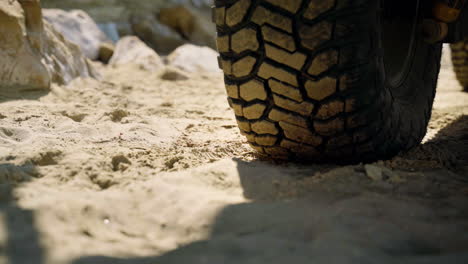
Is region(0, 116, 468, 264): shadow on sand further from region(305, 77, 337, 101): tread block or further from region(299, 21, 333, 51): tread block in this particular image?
region(299, 21, 333, 51): tread block

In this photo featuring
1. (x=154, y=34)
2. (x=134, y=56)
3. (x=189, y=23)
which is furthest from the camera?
(x=189, y=23)

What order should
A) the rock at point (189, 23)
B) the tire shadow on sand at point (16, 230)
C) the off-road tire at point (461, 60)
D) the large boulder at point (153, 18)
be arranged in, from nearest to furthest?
the tire shadow on sand at point (16, 230) < the off-road tire at point (461, 60) < the large boulder at point (153, 18) < the rock at point (189, 23)

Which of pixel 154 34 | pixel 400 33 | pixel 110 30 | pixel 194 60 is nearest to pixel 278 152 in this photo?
pixel 400 33

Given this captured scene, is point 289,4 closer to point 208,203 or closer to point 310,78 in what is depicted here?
point 310,78

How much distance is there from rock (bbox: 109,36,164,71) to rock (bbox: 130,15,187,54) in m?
1.74

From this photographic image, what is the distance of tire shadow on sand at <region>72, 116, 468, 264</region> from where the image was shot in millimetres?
703

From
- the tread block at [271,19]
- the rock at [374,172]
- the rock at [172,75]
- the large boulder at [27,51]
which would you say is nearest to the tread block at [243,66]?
the tread block at [271,19]

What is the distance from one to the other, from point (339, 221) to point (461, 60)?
10.7 feet

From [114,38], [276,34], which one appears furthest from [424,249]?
[114,38]

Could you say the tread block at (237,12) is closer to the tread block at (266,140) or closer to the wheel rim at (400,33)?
the tread block at (266,140)

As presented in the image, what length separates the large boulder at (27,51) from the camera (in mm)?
2240

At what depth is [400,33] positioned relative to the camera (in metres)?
1.81

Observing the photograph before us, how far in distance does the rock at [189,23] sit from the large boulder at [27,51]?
4.84m

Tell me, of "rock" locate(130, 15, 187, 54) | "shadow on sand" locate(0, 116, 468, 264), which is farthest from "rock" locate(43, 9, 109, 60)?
"shadow on sand" locate(0, 116, 468, 264)
